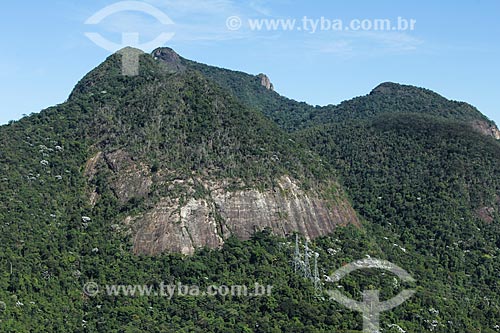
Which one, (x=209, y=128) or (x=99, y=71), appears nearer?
(x=209, y=128)

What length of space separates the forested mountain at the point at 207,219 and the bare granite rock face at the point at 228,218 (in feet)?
0.72

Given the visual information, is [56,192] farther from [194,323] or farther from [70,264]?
[194,323]

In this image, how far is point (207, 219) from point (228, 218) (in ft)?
12.4

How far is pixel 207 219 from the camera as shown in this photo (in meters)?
117

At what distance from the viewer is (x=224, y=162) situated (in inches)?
4924

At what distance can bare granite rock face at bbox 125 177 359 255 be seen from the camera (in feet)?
371

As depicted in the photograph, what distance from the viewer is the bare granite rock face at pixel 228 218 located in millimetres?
113000

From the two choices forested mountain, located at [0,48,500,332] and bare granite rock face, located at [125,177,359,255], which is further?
bare granite rock face, located at [125,177,359,255]

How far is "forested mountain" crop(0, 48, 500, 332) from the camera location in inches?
4033

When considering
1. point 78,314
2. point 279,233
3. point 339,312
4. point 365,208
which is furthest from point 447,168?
point 78,314

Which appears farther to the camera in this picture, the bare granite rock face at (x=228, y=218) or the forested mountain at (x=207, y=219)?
the bare granite rock face at (x=228, y=218)

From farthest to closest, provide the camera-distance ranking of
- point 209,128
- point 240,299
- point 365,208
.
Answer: point 365,208
point 209,128
point 240,299

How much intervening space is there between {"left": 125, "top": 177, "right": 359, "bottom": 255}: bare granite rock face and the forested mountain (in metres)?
0.22

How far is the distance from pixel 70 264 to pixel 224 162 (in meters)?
31.1
